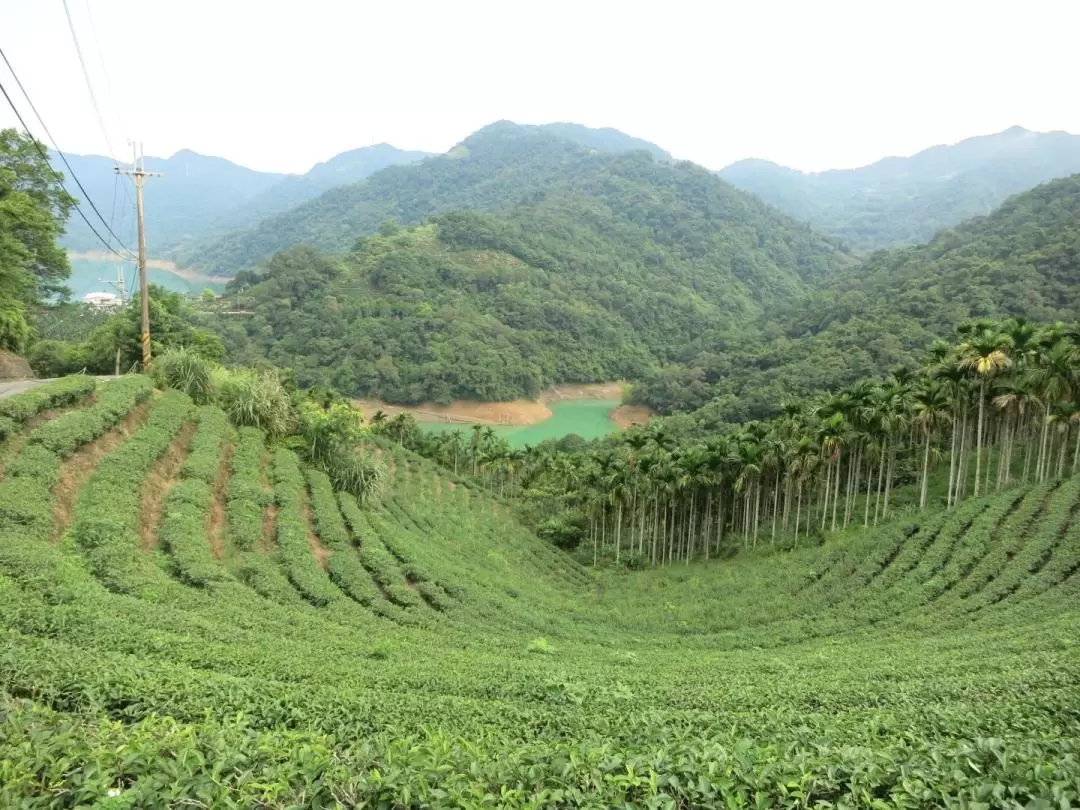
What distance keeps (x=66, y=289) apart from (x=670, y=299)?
107035 millimetres

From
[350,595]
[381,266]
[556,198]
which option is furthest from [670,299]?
[350,595]

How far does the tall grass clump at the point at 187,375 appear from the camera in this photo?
23.1 m

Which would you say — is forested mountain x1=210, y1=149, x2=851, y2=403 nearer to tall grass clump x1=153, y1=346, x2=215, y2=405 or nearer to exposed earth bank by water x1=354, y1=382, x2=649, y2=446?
exposed earth bank by water x1=354, y1=382, x2=649, y2=446

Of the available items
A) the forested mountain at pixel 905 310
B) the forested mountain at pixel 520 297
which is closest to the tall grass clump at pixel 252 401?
the forested mountain at pixel 905 310

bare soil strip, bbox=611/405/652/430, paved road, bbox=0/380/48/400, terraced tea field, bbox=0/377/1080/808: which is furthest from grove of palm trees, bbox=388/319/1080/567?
bare soil strip, bbox=611/405/652/430

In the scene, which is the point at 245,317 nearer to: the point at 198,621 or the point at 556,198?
the point at 198,621

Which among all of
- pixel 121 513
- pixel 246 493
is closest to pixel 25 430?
pixel 121 513

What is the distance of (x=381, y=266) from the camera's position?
355ft

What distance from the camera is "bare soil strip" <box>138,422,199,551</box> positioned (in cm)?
1441

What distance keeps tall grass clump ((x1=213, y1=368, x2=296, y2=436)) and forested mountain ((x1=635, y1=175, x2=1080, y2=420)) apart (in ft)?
150

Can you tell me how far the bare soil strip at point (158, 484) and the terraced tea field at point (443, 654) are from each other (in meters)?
0.09

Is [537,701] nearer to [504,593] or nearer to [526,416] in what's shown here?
[504,593]

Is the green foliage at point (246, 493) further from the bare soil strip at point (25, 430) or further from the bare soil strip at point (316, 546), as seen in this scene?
the bare soil strip at point (25, 430)

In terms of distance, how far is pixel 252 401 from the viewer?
23.7 metres
